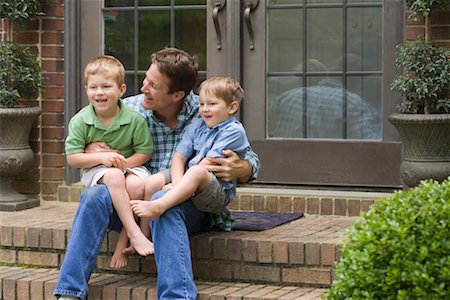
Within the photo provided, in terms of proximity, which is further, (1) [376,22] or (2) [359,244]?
(1) [376,22]

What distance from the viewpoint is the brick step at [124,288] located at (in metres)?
4.99

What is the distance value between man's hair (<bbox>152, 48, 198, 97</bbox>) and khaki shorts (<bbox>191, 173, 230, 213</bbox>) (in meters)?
0.53

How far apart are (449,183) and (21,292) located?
A: 244 centimetres

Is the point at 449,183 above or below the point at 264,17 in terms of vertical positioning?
below

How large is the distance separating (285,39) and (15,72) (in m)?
1.63

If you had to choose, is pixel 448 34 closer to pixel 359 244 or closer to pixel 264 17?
pixel 264 17

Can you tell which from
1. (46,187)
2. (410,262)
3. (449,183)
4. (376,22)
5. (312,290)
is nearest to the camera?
(410,262)

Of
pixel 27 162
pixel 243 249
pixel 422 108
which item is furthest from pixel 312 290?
pixel 27 162

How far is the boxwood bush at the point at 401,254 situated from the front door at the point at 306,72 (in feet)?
8.21

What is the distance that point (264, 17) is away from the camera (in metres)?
6.41

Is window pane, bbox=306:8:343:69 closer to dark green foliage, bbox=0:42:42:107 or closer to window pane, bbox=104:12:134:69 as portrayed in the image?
window pane, bbox=104:12:134:69

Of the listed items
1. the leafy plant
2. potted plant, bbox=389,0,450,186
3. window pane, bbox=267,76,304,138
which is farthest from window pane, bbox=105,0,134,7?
potted plant, bbox=389,0,450,186

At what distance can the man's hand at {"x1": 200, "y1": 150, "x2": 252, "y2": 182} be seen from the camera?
502 cm

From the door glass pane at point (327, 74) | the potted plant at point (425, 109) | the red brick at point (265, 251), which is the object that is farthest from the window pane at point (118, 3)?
the red brick at point (265, 251)
